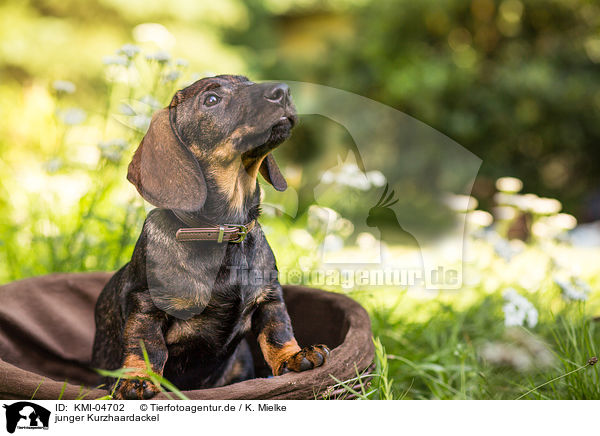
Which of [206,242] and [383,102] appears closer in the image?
[206,242]

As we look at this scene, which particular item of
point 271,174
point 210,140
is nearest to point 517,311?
point 271,174

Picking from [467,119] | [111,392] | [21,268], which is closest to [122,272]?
[111,392]

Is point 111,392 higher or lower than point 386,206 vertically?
lower

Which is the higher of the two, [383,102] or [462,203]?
[383,102]

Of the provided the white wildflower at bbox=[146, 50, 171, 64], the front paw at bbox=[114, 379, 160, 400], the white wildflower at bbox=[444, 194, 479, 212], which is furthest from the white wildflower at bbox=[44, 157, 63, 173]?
the white wildflower at bbox=[444, 194, 479, 212]

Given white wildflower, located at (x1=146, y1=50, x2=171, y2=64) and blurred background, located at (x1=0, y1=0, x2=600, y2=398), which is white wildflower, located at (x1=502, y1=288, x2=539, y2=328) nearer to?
blurred background, located at (x1=0, y1=0, x2=600, y2=398)

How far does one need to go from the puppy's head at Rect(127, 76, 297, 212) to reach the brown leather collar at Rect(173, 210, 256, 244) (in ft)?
0.23

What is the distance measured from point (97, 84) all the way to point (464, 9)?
4792 millimetres

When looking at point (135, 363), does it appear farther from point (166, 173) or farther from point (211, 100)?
point (211, 100)

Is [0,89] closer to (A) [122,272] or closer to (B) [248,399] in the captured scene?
(A) [122,272]

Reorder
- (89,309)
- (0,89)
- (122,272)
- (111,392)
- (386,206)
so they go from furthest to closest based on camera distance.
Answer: (0,89) → (89,309) → (386,206) → (122,272) → (111,392)

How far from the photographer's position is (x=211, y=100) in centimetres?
164

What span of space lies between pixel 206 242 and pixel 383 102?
473 centimetres
